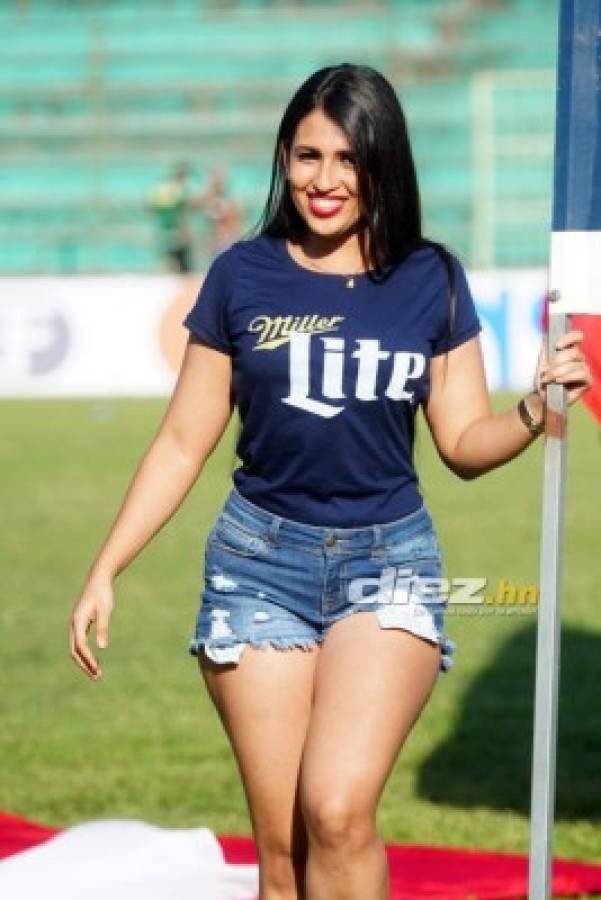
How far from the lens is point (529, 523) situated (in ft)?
40.9

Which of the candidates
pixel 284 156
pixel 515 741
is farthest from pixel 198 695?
pixel 284 156

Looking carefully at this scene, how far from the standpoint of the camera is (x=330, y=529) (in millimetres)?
3891

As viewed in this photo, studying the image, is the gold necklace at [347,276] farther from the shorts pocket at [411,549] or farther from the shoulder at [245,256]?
the shorts pocket at [411,549]

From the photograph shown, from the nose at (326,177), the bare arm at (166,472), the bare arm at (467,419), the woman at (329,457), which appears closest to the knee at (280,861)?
the woman at (329,457)

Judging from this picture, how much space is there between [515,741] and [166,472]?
351cm

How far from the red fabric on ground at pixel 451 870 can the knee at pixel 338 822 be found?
158cm

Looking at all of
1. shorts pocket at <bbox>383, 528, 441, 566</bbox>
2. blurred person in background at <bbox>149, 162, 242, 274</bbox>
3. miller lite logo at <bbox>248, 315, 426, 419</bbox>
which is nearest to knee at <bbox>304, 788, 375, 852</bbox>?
shorts pocket at <bbox>383, 528, 441, 566</bbox>

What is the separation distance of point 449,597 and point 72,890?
1.64 m

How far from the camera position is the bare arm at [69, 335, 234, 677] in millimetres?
4020

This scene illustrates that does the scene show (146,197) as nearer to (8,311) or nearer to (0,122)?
(0,122)

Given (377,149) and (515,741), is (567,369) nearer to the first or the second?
(377,149)

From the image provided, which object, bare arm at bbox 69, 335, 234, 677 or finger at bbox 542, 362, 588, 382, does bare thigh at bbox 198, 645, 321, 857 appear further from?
finger at bbox 542, 362, 588, 382

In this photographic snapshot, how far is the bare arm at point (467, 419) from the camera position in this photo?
12.9 ft

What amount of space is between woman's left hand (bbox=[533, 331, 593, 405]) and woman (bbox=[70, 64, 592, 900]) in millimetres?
12
